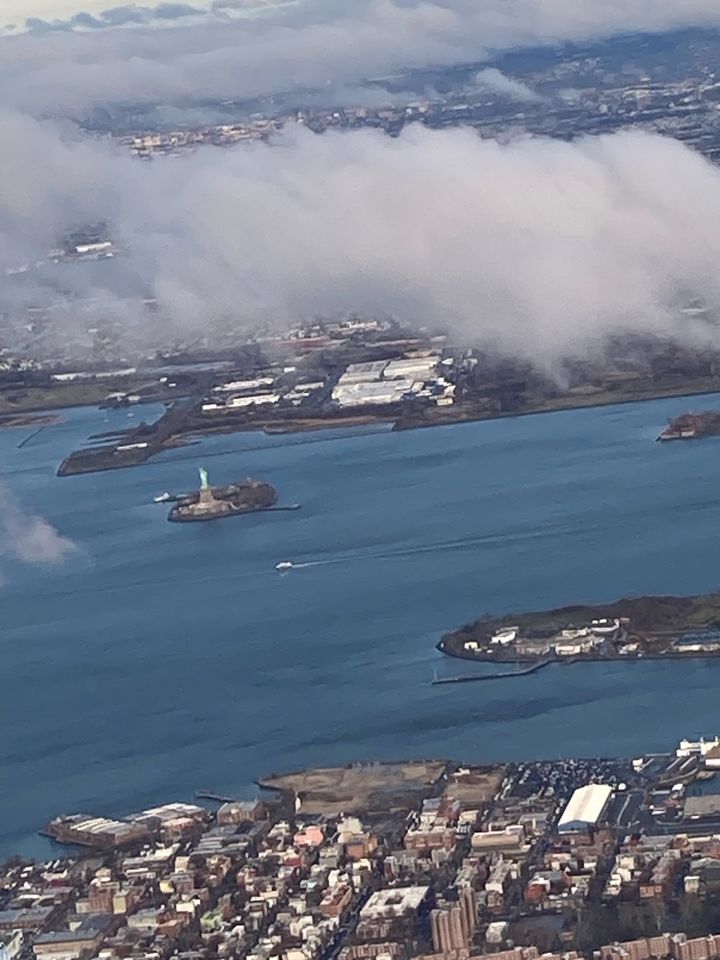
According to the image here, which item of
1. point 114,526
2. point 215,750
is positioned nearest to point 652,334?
point 114,526

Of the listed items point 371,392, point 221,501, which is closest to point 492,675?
point 221,501

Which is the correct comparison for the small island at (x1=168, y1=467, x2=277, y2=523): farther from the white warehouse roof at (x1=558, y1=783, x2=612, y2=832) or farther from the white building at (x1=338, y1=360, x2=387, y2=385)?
the white warehouse roof at (x1=558, y1=783, x2=612, y2=832)

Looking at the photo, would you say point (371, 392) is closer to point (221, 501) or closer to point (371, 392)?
point (371, 392)

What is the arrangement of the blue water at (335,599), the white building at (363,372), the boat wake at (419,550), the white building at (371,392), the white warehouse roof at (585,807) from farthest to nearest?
the white building at (363,372)
the white building at (371,392)
the boat wake at (419,550)
the blue water at (335,599)
the white warehouse roof at (585,807)

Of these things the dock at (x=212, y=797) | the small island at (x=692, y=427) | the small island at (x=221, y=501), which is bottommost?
the small island at (x=221, y=501)

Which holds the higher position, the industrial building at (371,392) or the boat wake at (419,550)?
the boat wake at (419,550)

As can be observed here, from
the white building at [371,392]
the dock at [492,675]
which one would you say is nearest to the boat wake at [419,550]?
the dock at [492,675]

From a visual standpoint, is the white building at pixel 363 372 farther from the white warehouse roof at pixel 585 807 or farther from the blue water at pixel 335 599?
the white warehouse roof at pixel 585 807
